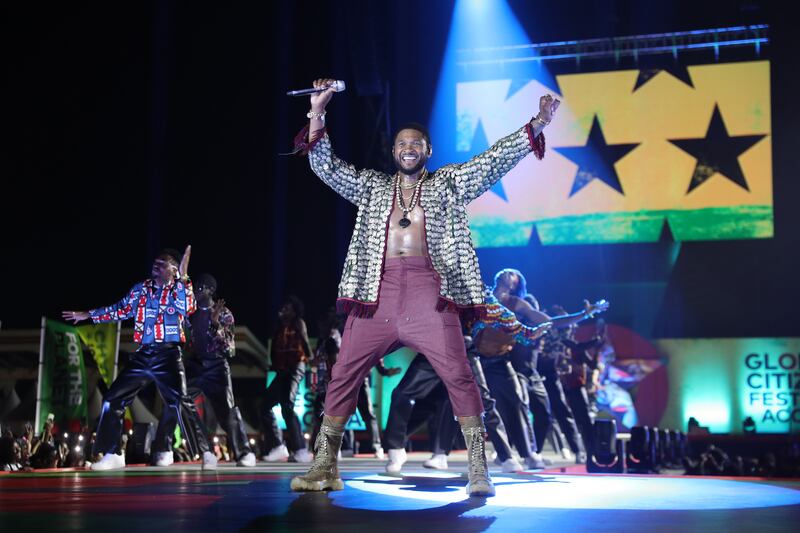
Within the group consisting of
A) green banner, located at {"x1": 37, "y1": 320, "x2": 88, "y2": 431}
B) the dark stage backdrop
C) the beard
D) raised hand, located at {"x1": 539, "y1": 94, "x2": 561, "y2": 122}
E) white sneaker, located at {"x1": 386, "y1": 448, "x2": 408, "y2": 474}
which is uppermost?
the dark stage backdrop

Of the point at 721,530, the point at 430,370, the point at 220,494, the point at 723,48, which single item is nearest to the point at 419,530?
the point at 721,530

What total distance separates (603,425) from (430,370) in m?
1.30

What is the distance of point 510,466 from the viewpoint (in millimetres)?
6957

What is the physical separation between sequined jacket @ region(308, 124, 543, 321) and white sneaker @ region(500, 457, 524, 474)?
8.78 ft

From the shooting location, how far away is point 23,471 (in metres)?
6.33

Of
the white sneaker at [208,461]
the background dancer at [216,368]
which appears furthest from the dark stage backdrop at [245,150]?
the white sneaker at [208,461]

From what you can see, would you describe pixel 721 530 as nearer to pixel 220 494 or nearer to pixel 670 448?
pixel 220 494

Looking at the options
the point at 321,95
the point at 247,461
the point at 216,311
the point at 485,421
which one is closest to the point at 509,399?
the point at 485,421

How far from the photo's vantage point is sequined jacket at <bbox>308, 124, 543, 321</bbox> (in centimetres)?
450

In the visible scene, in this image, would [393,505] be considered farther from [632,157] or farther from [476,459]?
[632,157]

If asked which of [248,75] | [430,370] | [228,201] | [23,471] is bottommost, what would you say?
[23,471]

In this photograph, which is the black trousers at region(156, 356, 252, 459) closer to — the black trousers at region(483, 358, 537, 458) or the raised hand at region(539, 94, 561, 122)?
the black trousers at region(483, 358, 537, 458)

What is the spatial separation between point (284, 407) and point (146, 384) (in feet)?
7.28

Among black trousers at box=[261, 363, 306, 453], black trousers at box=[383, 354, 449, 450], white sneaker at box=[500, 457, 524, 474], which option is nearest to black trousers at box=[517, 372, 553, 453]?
white sneaker at box=[500, 457, 524, 474]
